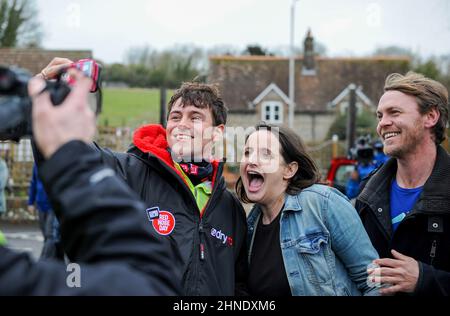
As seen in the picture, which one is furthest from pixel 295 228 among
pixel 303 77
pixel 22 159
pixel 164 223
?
pixel 303 77

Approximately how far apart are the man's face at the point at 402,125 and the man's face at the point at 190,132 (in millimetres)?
1063

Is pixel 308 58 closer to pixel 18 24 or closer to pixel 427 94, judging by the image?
pixel 18 24

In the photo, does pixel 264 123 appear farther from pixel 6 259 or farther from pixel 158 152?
pixel 6 259

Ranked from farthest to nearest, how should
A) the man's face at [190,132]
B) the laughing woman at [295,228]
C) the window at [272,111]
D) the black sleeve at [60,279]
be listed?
the window at [272,111], the man's face at [190,132], the laughing woman at [295,228], the black sleeve at [60,279]

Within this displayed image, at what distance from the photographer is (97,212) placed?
4.14 ft

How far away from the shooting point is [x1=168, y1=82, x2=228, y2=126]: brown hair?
3.22 m

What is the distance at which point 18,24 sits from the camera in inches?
1158

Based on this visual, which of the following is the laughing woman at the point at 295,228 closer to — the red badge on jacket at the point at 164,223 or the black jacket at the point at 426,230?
the black jacket at the point at 426,230

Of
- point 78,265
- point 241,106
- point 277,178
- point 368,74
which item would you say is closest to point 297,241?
point 277,178

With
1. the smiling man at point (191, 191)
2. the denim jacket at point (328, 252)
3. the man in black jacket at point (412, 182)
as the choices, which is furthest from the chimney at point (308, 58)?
the denim jacket at point (328, 252)

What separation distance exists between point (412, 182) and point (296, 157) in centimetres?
72

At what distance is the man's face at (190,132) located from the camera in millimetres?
3055

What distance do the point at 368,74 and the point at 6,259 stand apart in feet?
132

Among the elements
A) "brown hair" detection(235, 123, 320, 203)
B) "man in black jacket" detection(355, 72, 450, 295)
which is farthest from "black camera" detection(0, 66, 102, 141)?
"man in black jacket" detection(355, 72, 450, 295)
